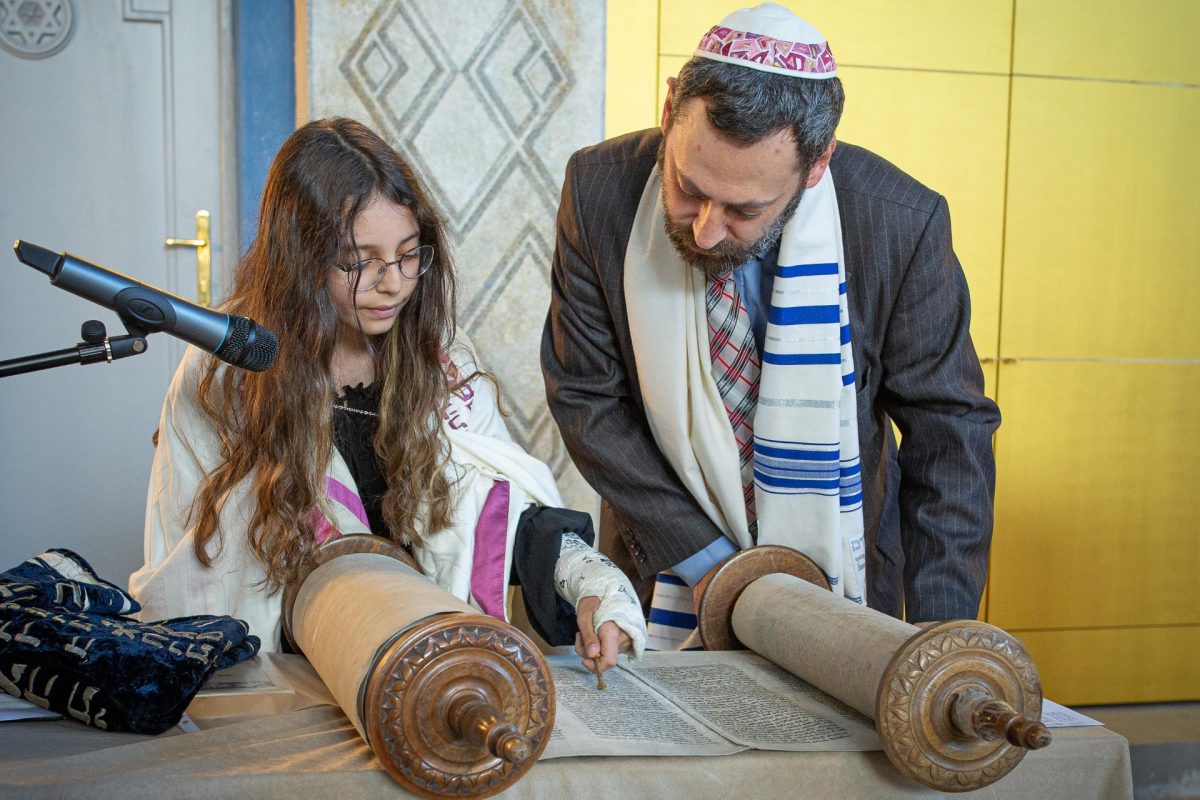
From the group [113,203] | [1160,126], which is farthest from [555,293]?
[1160,126]

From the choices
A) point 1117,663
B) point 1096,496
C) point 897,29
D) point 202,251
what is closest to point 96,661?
point 202,251

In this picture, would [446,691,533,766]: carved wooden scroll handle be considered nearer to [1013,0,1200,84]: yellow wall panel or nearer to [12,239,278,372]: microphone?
[12,239,278,372]: microphone

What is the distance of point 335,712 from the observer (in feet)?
4.85

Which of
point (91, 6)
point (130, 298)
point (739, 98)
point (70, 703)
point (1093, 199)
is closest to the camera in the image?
point (130, 298)

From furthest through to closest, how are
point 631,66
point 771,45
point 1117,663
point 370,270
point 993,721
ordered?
1. point 1117,663
2. point 631,66
3. point 370,270
4. point 771,45
5. point 993,721

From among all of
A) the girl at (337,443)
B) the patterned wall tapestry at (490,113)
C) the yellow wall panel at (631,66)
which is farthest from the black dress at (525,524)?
the yellow wall panel at (631,66)

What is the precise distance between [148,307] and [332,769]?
54cm

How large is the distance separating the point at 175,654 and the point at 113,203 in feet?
8.49

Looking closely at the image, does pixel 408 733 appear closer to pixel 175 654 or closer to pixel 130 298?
pixel 175 654

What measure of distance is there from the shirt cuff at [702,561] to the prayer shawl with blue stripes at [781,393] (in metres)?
0.02

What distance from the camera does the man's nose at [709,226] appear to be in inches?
71.9

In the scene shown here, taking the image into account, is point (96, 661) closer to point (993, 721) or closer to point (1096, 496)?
point (993, 721)

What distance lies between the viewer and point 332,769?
50.5 inches

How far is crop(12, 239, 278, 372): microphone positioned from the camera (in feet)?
3.80
